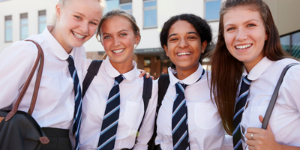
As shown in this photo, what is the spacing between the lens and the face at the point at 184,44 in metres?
2.04

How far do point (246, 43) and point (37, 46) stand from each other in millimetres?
1508

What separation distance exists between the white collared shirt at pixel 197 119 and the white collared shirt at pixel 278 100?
1.09 ft

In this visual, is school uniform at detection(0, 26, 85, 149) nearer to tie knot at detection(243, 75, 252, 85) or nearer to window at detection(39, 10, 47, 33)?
tie knot at detection(243, 75, 252, 85)

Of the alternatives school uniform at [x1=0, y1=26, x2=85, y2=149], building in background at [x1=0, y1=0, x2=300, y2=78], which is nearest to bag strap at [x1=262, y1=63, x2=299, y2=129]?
school uniform at [x1=0, y1=26, x2=85, y2=149]

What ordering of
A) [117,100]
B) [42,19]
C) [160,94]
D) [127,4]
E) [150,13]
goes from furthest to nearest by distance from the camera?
[42,19] → [127,4] → [150,13] → [160,94] → [117,100]

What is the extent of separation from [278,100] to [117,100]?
4.13ft

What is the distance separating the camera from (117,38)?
210 centimetres

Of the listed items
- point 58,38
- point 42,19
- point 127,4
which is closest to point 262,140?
point 58,38

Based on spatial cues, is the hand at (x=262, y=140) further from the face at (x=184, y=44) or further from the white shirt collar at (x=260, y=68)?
the face at (x=184, y=44)

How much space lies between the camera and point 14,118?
50.7 inches

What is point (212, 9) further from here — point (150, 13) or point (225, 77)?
point (225, 77)

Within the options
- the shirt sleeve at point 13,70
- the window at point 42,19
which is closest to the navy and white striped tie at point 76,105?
the shirt sleeve at point 13,70

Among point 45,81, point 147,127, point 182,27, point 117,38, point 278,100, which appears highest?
point 182,27

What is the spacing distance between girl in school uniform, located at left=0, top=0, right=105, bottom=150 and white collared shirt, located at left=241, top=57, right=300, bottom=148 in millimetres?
1351
